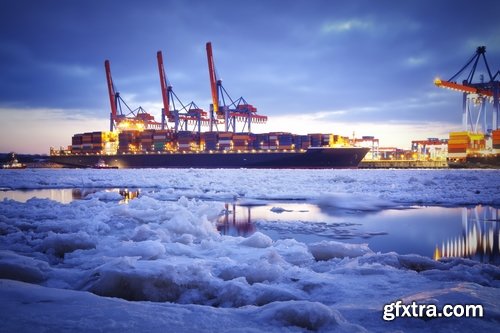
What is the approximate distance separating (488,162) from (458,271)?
216 ft

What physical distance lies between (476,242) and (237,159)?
50.3 metres

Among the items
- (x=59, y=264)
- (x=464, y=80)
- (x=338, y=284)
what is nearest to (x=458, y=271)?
(x=338, y=284)

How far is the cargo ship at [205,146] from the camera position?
5181cm

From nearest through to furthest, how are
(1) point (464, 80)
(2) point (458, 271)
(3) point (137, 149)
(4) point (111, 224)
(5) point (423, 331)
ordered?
1. (5) point (423, 331)
2. (2) point (458, 271)
3. (4) point (111, 224)
4. (1) point (464, 80)
5. (3) point (137, 149)

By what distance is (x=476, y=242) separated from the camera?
5098 mm

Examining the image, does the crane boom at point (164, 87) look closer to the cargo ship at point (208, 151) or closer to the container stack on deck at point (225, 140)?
the cargo ship at point (208, 151)

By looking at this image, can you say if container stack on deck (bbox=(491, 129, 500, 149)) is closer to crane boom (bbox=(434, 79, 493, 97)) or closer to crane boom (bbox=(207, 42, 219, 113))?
crane boom (bbox=(434, 79, 493, 97))

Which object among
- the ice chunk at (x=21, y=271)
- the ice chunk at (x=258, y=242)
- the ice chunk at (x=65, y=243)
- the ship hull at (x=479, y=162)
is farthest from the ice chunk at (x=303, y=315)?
the ship hull at (x=479, y=162)

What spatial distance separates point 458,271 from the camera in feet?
10.4

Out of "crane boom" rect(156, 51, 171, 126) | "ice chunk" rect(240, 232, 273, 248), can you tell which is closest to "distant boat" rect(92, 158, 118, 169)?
"crane boom" rect(156, 51, 171, 126)

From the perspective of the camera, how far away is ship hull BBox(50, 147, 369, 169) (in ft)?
164

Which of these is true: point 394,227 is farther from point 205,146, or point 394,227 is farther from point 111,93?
point 111,93

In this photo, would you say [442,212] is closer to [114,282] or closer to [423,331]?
[423,331]

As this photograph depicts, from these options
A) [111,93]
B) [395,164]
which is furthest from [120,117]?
[395,164]
